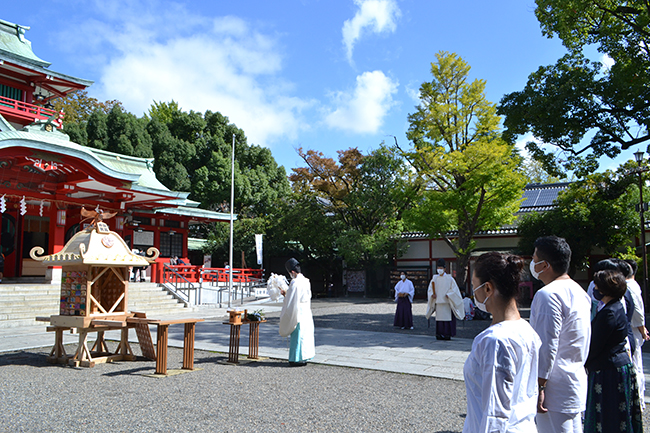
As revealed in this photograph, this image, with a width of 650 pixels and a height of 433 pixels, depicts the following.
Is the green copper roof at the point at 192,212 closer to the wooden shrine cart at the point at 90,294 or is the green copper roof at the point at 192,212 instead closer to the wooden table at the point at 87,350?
the wooden shrine cart at the point at 90,294

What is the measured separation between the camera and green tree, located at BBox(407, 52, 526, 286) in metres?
17.3

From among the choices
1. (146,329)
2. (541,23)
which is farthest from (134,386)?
(541,23)

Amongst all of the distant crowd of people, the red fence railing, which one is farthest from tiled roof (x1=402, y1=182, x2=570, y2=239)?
the distant crowd of people

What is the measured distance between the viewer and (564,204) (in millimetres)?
18828

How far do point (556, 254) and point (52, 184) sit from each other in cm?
1649

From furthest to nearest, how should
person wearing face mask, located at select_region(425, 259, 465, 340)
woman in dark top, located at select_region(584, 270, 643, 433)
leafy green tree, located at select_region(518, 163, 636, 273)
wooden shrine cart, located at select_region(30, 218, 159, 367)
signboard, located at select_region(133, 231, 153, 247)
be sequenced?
signboard, located at select_region(133, 231, 153, 247)
leafy green tree, located at select_region(518, 163, 636, 273)
person wearing face mask, located at select_region(425, 259, 465, 340)
wooden shrine cart, located at select_region(30, 218, 159, 367)
woman in dark top, located at select_region(584, 270, 643, 433)

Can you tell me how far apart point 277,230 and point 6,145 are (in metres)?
14.3

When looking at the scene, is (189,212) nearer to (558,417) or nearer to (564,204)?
(564,204)

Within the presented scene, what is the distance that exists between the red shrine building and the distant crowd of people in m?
14.5

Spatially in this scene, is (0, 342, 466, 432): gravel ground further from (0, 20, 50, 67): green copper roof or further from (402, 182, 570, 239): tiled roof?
(402, 182, 570, 239): tiled roof

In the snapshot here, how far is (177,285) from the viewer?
18.4 metres

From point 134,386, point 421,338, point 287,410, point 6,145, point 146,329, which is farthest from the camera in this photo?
point 6,145

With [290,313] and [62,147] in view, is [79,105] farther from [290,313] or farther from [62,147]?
[290,313]

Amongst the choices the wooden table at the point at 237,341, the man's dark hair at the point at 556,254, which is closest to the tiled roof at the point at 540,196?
the wooden table at the point at 237,341
